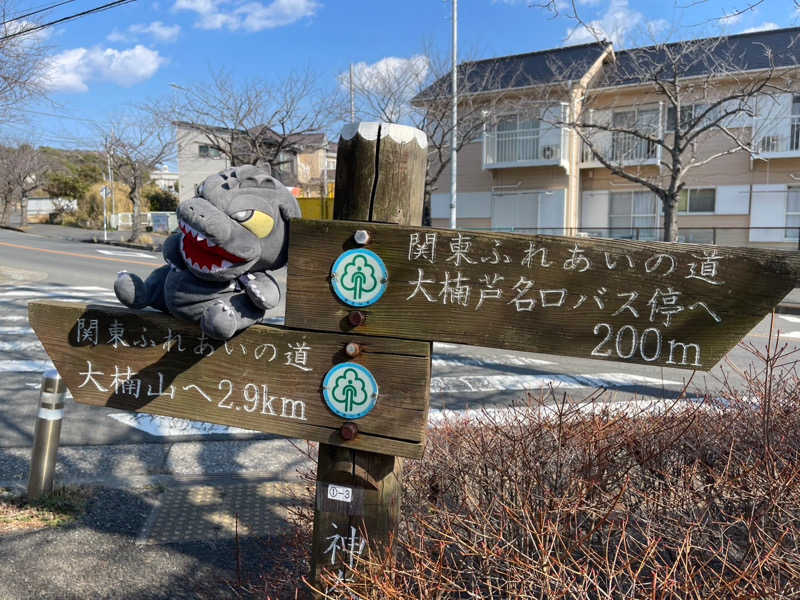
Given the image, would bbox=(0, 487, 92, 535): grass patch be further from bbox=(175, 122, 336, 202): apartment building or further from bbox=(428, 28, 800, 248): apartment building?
bbox=(175, 122, 336, 202): apartment building

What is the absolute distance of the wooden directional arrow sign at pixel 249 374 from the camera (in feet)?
6.24

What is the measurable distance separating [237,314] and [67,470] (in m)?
3.30

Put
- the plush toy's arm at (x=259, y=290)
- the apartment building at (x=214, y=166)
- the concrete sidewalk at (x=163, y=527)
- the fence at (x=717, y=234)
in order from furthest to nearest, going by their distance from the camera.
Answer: the apartment building at (x=214, y=166) → the fence at (x=717, y=234) → the concrete sidewalk at (x=163, y=527) → the plush toy's arm at (x=259, y=290)

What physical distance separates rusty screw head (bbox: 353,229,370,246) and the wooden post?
14cm

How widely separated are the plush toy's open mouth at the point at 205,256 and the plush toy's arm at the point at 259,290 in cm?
8

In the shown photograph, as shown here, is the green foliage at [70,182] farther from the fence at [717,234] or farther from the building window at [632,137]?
the building window at [632,137]

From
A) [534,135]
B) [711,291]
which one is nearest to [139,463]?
[711,291]

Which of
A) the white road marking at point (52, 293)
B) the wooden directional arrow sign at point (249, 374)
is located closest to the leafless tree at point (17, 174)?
the white road marking at point (52, 293)

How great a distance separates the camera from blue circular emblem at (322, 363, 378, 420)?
1.92 m

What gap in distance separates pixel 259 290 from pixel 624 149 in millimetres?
22306

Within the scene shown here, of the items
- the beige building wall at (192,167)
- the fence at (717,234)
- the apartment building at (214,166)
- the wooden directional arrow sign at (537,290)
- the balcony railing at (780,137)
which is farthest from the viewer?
the beige building wall at (192,167)

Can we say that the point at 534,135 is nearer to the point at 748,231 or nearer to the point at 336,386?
the point at 748,231

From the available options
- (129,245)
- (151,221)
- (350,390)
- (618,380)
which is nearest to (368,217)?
(350,390)

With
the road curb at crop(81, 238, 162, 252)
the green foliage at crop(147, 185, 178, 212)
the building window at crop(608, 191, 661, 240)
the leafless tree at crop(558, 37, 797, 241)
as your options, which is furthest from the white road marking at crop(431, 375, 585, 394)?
the green foliage at crop(147, 185, 178, 212)
